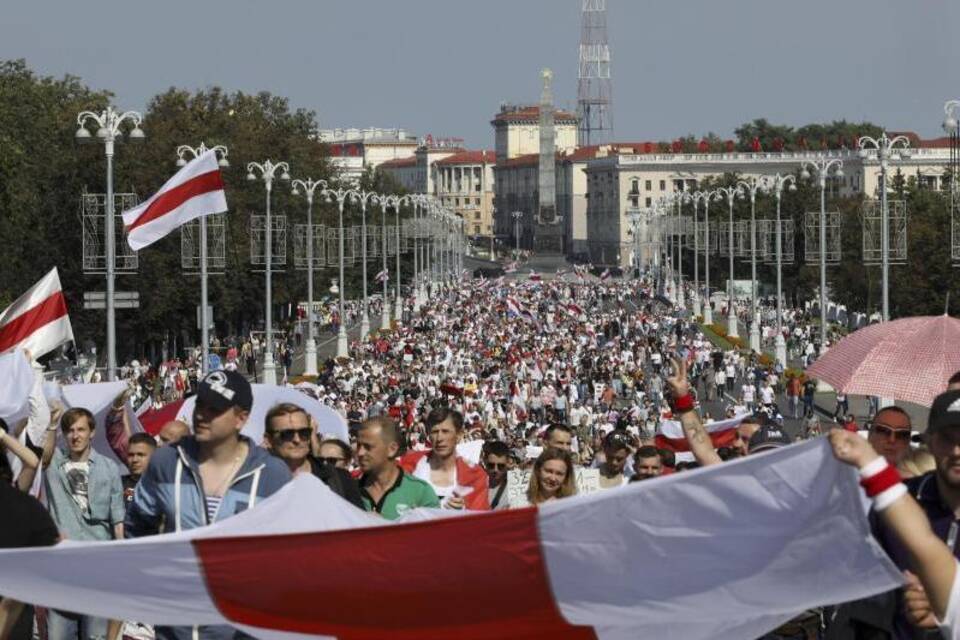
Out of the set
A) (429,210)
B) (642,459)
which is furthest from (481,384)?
(429,210)

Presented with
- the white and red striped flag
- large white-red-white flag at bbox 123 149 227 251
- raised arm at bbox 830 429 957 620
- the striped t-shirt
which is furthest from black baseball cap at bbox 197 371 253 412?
large white-red-white flag at bbox 123 149 227 251

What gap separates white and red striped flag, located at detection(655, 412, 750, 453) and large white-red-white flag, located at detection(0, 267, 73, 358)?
13.5 feet

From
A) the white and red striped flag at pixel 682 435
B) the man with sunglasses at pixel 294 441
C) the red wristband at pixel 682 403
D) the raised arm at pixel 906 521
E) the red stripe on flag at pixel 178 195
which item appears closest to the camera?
the raised arm at pixel 906 521

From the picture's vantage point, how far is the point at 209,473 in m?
8.50

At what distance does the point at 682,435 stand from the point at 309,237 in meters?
52.9

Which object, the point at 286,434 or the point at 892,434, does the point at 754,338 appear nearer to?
the point at 286,434

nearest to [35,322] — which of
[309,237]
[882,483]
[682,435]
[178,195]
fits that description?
[682,435]

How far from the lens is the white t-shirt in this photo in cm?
632

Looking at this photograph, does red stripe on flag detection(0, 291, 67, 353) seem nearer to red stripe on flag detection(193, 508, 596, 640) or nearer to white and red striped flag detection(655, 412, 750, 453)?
white and red striped flag detection(655, 412, 750, 453)

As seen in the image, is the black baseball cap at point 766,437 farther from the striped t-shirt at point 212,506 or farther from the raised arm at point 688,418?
the striped t-shirt at point 212,506

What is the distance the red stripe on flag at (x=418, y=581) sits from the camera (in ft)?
22.9

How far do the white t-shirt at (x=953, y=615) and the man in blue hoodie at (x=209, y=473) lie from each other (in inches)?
104

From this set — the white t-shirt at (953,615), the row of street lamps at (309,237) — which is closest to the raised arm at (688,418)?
the white t-shirt at (953,615)

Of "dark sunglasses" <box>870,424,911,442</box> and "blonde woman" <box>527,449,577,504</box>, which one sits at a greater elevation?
"dark sunglasses" <box>870,424,911,442</box>
